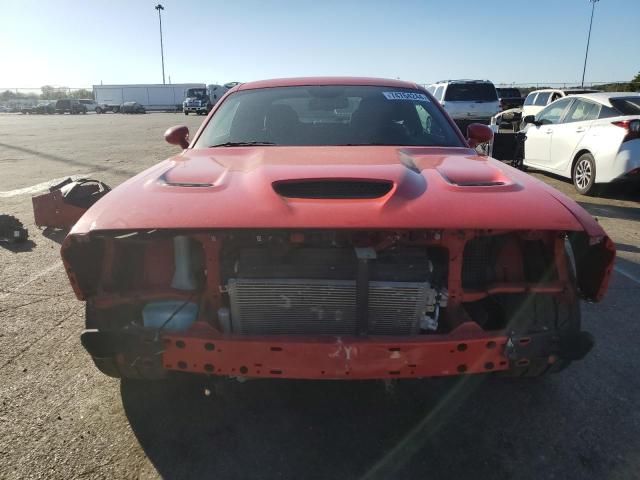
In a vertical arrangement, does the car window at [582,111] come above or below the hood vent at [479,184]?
above

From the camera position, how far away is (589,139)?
25.4 feet

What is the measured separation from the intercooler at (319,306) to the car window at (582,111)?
289 inches

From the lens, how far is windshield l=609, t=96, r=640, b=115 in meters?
7.45

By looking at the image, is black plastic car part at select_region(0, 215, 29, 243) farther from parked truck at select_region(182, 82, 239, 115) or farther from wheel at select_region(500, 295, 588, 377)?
parked truck at select_region(182, 82, 239, 115)

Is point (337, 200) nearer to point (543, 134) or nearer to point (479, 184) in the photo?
point (479, 184)

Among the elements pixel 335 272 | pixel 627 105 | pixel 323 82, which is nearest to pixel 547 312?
pixel 335 272

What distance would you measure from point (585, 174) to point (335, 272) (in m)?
7.18

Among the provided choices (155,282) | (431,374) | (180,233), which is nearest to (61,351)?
(155,282)

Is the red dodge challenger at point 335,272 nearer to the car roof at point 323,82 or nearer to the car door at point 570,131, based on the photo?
the car roof at point 323,82

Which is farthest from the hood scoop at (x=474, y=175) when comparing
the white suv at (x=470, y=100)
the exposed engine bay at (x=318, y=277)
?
the white suv at (x=470, y=100)

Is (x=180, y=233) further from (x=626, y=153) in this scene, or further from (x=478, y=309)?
(x=626, y=153)

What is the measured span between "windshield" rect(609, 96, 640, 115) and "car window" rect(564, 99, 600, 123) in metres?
0.27

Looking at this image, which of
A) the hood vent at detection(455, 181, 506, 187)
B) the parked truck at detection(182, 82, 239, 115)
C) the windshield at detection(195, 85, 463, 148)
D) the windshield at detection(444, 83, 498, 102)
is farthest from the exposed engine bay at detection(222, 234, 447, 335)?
the parked truck at detection(182, 82, 239, 115)

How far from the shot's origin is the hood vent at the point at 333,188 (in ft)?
7.10
